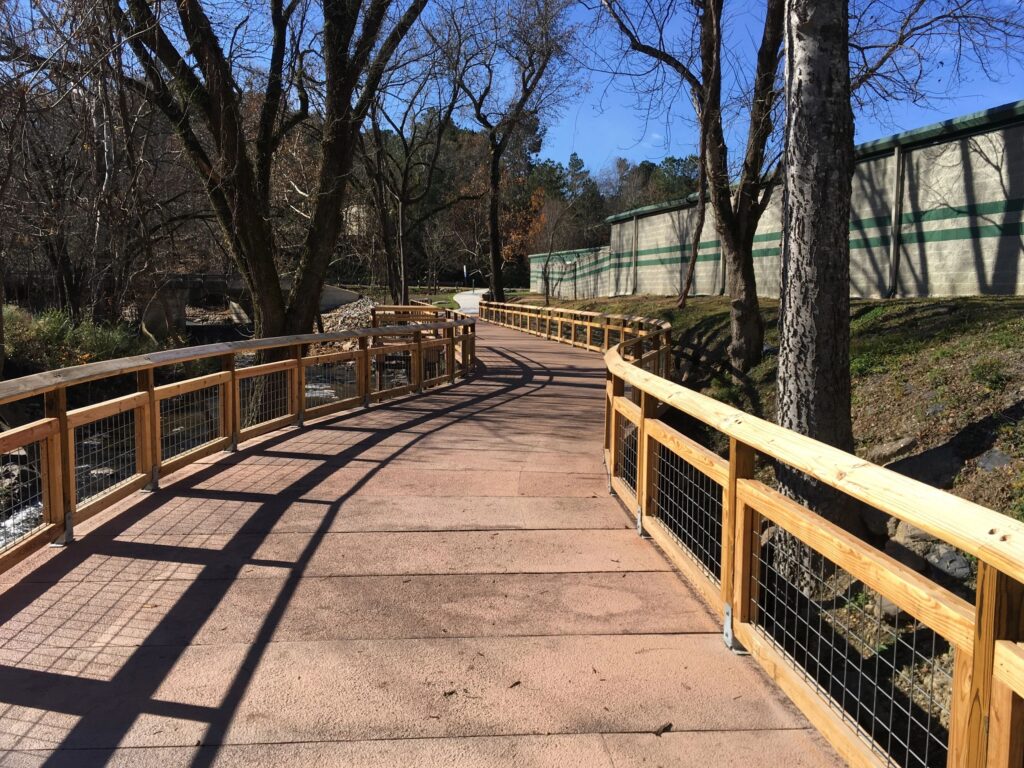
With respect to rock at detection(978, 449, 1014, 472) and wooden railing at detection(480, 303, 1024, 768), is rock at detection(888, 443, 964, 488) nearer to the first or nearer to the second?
rock at detection(978, 449, 1014, 472)

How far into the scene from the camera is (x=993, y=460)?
6.91m

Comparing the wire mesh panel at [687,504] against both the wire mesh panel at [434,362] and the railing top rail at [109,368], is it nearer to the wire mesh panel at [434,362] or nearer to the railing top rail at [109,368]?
Answer: the railing top rail at [109,368]

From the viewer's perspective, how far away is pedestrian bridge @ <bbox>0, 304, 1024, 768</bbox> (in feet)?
9.52

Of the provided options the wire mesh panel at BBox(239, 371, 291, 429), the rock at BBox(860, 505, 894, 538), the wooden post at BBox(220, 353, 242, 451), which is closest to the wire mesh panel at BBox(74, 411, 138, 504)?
the wooden post at BBox(220, 353, 242, 451)

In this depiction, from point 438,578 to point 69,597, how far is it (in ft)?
6.17

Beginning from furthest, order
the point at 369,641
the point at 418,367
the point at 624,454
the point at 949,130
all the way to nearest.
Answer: the point at 949,130
the point at 418,367
the point at 624,454
the point at 369,641

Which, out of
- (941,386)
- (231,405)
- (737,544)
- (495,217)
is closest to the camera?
(737,544)

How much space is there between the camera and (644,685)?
347 cm

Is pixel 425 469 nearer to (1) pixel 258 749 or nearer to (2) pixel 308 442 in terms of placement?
(2) pixel 308 442

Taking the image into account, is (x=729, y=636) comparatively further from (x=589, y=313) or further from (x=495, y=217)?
(x=495, y=217)

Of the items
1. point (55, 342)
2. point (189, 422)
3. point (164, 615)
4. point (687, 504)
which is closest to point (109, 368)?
point (164, 615)

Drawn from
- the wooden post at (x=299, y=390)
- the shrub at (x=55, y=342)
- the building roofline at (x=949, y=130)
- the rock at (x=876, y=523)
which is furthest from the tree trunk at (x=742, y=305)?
the shrub at (x=55, y=342)

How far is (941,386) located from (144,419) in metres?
7.43

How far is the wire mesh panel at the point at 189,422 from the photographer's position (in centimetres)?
751
